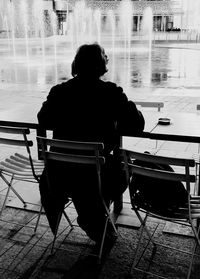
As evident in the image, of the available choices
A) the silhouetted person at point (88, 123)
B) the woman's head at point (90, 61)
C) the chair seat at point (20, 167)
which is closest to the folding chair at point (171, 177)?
the silhouetted person at point (88, 123)

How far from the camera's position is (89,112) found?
345cm

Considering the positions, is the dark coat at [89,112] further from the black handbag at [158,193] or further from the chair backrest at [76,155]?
the black handbag at [158,193]

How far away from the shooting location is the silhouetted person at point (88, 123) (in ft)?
11.3

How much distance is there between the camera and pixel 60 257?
141 inches

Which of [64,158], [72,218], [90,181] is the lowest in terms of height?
[72,218]

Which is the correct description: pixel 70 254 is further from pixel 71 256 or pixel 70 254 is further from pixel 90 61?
pixel 90 61

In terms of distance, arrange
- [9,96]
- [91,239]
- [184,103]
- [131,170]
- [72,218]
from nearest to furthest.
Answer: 1. [131,170]
2. [91,239]
3. [72,218]
4. [184,103]
5. [9,96]

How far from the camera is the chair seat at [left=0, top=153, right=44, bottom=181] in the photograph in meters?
3.98

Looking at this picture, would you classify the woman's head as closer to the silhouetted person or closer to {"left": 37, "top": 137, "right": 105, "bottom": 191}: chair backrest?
the silhouetted person

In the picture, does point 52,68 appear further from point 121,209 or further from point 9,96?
point 121,209

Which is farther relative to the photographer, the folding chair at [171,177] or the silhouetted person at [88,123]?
the silhouetted person at [88,123]

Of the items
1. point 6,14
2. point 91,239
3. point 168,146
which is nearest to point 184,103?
point 168,146

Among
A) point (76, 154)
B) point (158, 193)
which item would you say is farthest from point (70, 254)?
point (158, 193)

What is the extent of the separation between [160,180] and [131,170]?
0.25 metres
